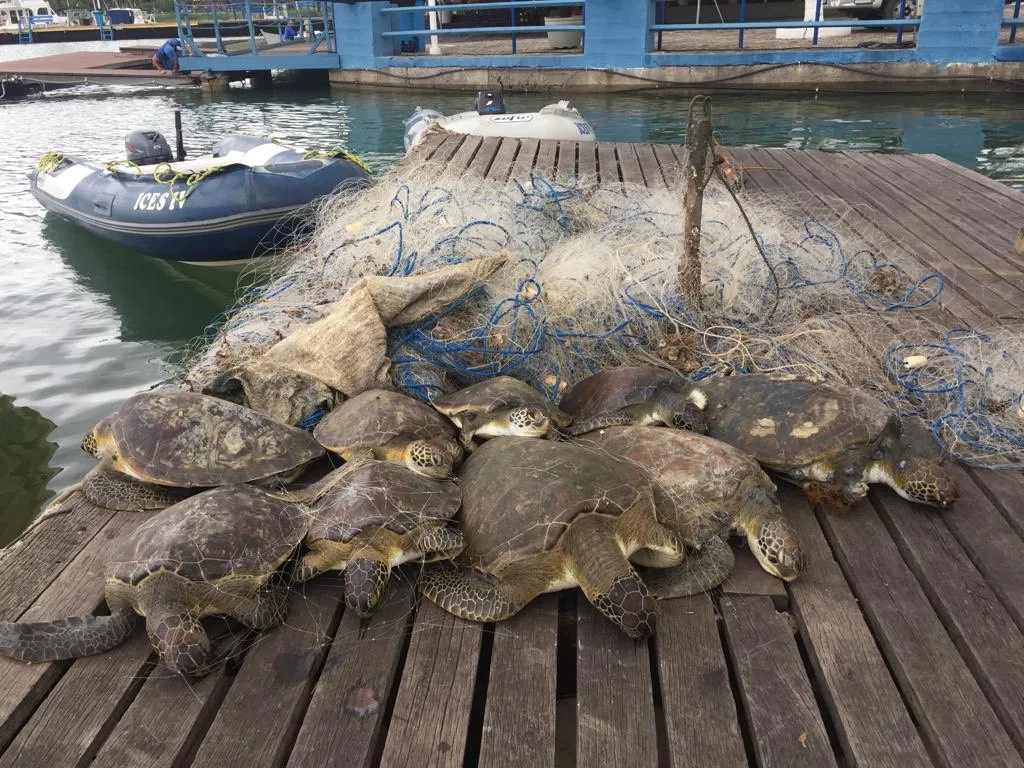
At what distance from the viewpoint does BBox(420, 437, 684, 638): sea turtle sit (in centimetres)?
234

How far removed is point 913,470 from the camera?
2816 mm

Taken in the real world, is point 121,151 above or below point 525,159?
below

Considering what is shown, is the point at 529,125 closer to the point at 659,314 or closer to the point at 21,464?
the point at 659,314

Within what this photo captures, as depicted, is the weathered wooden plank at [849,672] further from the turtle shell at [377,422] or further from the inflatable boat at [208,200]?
the inflatable boat at [208,200]

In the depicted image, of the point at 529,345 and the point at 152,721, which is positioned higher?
the point at 529,345

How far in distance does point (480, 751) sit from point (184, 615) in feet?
3.48

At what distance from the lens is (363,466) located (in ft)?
9.45

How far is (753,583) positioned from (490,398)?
4.58 ft

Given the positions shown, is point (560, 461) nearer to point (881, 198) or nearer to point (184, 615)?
point (184, 615)

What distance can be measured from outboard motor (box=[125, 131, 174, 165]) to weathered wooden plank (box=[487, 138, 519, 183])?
4.37 metres

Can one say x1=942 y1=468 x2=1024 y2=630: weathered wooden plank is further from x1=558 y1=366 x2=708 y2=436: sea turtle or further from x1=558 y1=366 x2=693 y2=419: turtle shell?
x1=558 y1=366 x2=693 y2=419: turtle shell

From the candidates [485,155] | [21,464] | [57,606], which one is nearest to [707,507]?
[57,606]

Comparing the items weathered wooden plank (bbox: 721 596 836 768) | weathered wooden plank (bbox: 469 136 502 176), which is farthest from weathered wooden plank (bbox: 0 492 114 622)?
weathered wooden plank (bbox: 469 136 502 176)

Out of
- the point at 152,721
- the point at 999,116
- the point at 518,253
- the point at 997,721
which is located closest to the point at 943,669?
the point at 997,721
